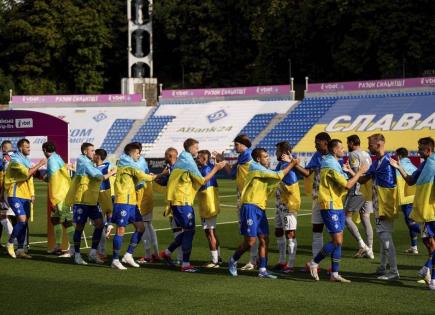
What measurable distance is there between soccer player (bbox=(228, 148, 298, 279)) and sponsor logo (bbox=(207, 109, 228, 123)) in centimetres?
4115

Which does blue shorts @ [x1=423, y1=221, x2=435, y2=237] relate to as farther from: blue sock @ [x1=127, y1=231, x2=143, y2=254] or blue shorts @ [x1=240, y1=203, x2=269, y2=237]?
blue sock @ [x1=127, y1=231, x2=143, y2=254]

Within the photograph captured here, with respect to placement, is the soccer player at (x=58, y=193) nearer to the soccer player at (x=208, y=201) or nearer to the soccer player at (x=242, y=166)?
the soccer player at (x=208, y=201)

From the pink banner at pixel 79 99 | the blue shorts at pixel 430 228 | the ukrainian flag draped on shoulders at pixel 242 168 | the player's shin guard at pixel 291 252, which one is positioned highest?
the pink banner at pixel 79 99

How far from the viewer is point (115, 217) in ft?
50.1

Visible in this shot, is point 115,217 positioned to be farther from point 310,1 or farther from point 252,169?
point 310,1

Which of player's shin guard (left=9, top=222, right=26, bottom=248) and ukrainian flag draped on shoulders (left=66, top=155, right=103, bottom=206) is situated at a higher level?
ukrainian flag draped on shoulders (left=66, top=155, right=103, bottom=206)

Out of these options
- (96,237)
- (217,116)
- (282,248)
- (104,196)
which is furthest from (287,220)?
(217,116)

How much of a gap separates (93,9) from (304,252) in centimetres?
5972

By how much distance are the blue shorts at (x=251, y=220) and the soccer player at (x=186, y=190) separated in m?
1.01

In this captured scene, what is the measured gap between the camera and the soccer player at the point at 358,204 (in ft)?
52.4

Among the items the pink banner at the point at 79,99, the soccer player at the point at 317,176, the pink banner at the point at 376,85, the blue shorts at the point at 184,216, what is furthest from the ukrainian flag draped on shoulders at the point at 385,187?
the pink banner at the point at 79,99

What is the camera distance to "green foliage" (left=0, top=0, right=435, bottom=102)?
5884cm

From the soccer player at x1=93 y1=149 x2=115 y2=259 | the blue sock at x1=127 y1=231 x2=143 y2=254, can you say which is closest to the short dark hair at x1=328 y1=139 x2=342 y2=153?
the blue sock at x1=127 y1=231 x2=143 y2=254

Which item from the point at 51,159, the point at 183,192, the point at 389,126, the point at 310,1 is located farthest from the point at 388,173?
the point at 310,1
